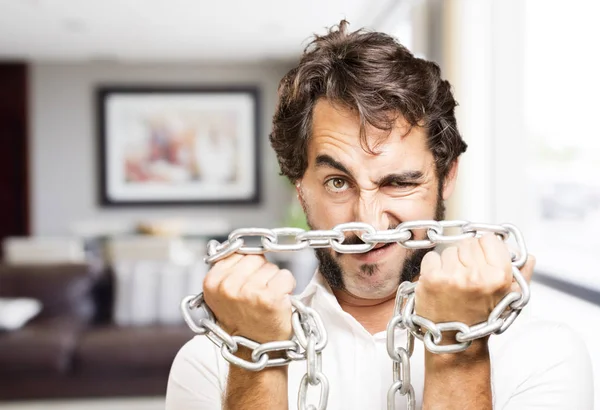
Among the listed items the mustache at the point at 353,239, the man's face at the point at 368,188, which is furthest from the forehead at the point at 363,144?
the mustache at the point at 353,239

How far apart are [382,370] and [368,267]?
169 millimetres

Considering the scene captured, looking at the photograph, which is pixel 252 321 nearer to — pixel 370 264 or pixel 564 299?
pixel 370 264

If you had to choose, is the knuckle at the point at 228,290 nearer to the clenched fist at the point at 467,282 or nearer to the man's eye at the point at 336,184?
the clenched fist at the point at 467,282

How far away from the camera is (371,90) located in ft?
3.25

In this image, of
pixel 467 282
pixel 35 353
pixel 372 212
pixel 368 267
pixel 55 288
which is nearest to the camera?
pixel 467 282

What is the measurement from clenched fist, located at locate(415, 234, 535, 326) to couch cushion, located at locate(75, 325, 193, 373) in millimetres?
3676

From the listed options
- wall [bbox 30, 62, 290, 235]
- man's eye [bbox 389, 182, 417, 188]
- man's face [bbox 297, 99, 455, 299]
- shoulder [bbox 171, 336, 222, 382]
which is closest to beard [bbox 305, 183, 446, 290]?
man's face [bbox 297, 99, 455, 299]

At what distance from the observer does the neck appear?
1.10m

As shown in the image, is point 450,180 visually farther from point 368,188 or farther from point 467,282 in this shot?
point 467,282

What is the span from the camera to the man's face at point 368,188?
90cm

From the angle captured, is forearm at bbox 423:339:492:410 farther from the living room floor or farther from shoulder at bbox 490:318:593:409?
the living room floor

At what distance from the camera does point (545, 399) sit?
2.95 ft

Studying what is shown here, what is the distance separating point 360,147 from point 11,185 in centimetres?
952

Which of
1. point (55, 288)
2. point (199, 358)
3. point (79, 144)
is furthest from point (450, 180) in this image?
point (79, 144)
